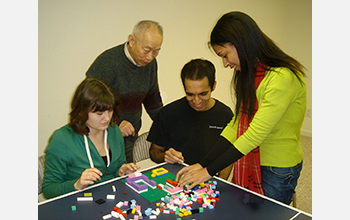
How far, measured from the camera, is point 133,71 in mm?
2455

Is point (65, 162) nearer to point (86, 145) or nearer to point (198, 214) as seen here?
point (86, 145)

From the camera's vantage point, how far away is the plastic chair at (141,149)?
2.38m

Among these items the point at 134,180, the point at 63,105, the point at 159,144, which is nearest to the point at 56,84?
the point at 63,105

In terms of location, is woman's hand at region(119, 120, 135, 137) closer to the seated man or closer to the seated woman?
the seated man

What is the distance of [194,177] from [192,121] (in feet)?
2.60

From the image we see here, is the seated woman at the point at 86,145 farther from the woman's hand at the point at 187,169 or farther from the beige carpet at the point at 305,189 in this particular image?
the beige carpet at the point at 305,189

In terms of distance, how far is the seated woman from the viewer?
5.19ft

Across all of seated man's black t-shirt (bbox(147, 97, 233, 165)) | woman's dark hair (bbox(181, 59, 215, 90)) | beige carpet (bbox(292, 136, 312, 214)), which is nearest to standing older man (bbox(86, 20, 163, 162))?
seated man's black t-shirt (bbox(147, 97, 233, 165))

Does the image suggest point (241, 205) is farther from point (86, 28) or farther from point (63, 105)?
point (86, 28)

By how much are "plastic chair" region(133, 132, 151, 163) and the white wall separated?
0.33 meters

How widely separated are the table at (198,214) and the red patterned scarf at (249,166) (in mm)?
168

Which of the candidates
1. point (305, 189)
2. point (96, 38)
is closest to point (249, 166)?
point (96, 38)

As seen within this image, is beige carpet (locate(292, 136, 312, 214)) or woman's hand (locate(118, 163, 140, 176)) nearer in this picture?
woman's hand (locate(118, 163, 140, 176))

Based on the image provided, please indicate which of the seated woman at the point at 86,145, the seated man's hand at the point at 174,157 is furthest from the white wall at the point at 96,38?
the seated man's hand at the point at 174,157
